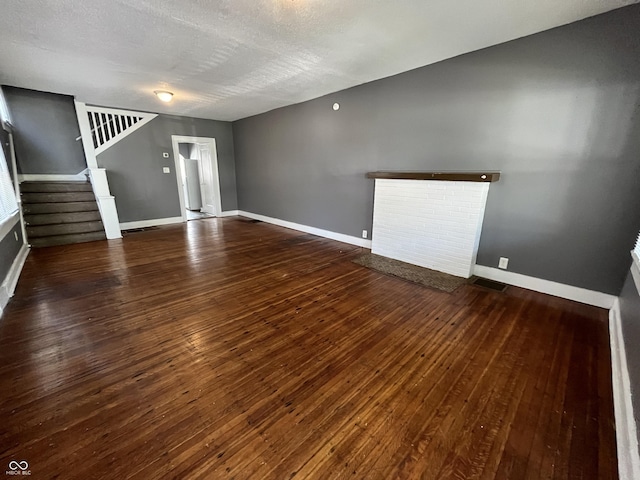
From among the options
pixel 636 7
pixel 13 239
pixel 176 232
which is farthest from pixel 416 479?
pixel 176 232

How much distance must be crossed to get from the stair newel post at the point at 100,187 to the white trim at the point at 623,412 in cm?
656

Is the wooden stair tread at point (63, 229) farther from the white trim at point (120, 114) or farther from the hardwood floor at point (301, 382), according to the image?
the hardwood floor at point (301, 382)

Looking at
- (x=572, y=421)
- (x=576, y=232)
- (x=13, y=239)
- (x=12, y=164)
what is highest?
(x=12, y=164)

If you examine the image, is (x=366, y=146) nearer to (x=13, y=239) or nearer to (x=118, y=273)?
(x=118, y=273)

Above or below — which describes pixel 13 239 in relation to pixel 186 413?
above

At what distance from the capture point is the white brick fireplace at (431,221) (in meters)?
3.08

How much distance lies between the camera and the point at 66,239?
458cm

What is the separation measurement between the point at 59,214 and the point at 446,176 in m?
6.33

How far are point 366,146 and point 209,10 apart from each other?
2.64m

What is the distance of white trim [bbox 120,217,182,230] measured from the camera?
5.82m

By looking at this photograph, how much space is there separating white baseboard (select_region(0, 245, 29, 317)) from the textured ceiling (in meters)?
2.38

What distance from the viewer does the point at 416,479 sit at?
1.12 m

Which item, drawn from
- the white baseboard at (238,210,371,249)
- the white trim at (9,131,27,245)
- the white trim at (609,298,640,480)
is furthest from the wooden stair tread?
the white trim at (609,298,640,480)

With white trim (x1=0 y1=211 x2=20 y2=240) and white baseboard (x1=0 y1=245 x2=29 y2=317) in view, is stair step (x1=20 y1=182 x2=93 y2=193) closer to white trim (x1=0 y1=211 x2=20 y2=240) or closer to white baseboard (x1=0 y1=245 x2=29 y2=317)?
white baseboard (x1=0 y1=245 x2=29 y2=317)
